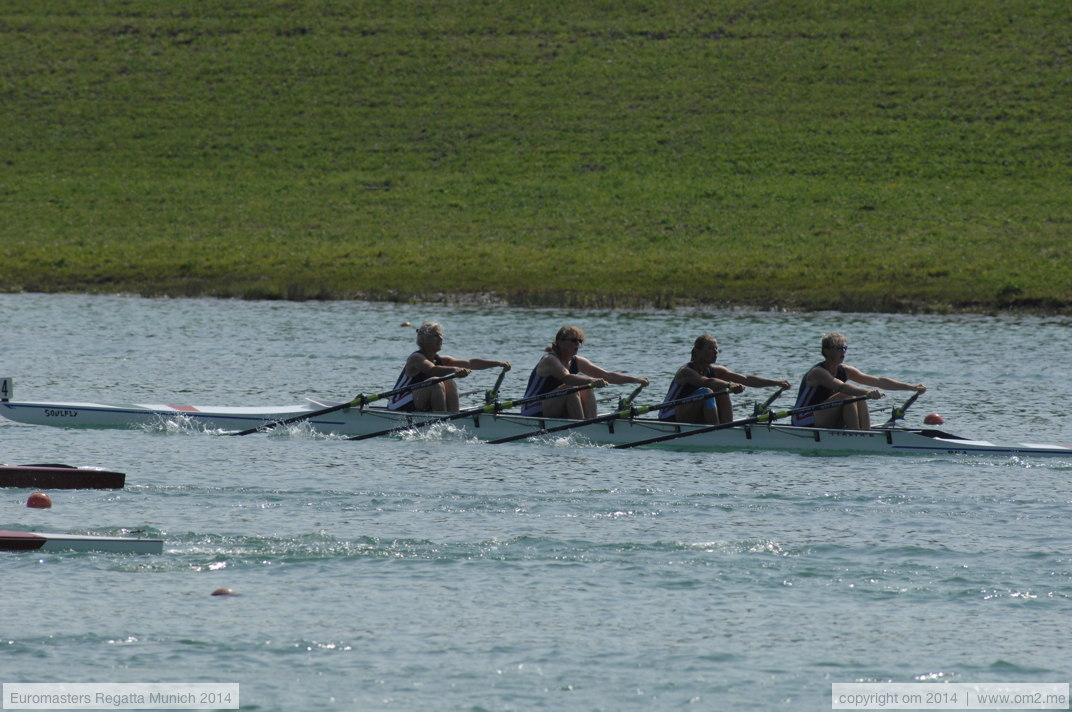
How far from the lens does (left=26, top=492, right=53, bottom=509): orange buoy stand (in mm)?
13992

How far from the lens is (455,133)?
55531 millimetres

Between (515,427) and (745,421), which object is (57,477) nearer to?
(515,427)

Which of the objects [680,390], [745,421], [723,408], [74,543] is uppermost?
[680,390]

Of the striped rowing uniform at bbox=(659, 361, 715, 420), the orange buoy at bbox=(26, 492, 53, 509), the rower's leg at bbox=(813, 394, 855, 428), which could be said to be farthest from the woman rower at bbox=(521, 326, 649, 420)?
the orange buoy at bbox=(26, 492, 53, 509)

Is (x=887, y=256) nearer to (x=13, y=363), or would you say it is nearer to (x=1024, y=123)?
(x=1024, y=123)

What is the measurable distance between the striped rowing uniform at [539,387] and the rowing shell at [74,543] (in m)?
6.82

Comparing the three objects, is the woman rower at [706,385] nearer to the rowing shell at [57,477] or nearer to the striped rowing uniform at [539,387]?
the striped rowing uniform at [539,387]

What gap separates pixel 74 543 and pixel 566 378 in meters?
7.28

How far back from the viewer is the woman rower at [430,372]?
18375 mm

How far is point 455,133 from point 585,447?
38877mm

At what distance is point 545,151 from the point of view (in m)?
53.3

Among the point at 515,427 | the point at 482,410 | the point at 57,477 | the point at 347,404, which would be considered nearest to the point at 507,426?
the point at 515,427

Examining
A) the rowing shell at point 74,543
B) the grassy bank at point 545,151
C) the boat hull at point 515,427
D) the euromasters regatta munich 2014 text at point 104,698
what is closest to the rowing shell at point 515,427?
the boat hull at point 515,427

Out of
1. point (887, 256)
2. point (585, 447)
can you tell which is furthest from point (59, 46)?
point (585, 447)
